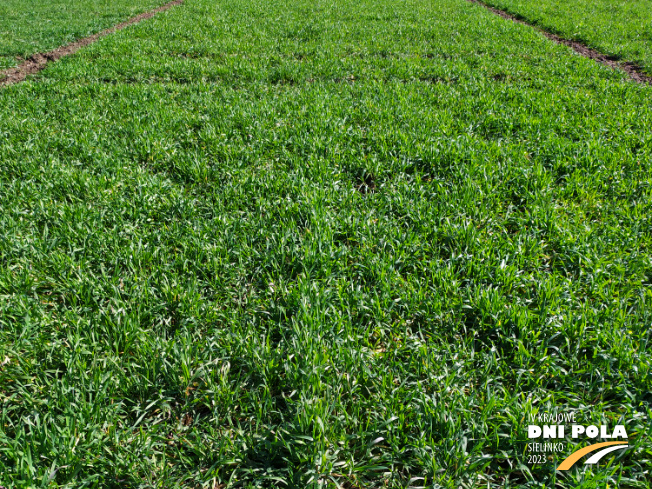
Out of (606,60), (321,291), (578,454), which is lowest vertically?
Result: (578,454)

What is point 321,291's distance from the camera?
106 inches

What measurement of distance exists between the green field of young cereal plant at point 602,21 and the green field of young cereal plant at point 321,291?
15.4 feet

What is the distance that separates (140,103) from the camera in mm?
6090

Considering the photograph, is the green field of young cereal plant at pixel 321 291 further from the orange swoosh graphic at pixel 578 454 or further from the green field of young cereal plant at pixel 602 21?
the green field of young cereal plant at pixel 602 21

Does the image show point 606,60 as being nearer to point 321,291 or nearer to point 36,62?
point 321,291

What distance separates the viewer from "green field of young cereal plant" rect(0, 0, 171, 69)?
10328 millimetres

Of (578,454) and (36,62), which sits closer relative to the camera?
(578,454)

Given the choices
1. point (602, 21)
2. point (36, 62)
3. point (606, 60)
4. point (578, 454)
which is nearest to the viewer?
point (578, 454)

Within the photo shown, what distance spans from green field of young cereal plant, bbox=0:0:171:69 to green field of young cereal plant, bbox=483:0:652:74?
14400 mm

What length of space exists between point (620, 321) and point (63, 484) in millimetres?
3179

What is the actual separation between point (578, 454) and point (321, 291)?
65.3 inches

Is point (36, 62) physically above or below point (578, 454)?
above
